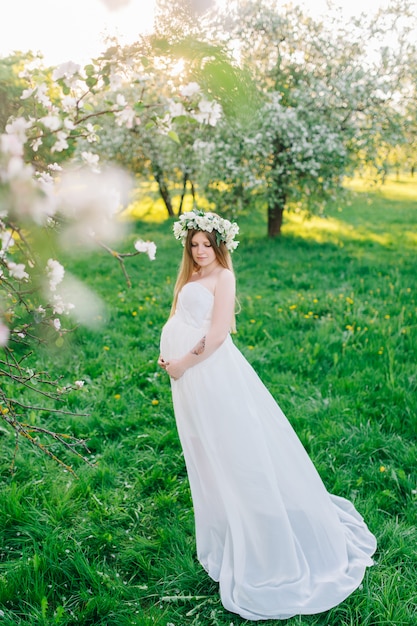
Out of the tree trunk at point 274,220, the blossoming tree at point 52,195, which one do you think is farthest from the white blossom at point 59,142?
the tree trunk at point 274,220

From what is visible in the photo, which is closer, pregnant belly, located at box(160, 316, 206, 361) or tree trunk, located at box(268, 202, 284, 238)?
pregnant belly, located at box(160, 316, 206, 361)

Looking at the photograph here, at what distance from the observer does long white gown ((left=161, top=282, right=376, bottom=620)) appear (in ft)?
9.82

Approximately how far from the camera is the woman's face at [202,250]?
3.21 meters

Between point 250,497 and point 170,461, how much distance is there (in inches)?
51.5

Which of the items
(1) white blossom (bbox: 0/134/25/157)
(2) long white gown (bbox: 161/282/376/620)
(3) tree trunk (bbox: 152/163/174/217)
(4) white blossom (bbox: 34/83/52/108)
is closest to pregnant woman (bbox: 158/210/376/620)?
(2) long white gown (bbox: 161/282/376/620)

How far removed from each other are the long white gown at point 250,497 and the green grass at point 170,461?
12 centimetres

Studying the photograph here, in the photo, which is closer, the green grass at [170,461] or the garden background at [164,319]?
the garden background at [164,319]

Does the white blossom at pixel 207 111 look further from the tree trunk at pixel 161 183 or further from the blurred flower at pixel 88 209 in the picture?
the tree trunk at pixel 161 183

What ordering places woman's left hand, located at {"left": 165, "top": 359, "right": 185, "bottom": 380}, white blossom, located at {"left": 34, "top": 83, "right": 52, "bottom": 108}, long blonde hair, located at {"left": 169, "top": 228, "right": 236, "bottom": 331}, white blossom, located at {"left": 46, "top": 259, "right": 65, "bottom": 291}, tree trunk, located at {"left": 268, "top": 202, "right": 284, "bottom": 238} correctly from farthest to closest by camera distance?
1. tree trunk, located at {"left": 268, "top": 202, "right": 284, "bottom": 238}
2. long blonde hair, located at {"left": 169, "top": 228, "right": 236, "bottom": 331}
3. woman's left hand, located at {"left": 165, "top": 359, "right": 185, "bottom": 380}
4. white blossom, located at {"left": 34, "top": 83, "right": 52, "bottom": 108}
5. white blossom, located at {"left": 46, "top": 259, "right": 65, "bottom": 291}

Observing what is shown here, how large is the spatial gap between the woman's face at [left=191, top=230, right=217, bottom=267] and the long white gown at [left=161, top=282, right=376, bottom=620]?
6.7 inches

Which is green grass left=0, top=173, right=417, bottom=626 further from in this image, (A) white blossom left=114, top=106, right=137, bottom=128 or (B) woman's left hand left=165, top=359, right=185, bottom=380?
(A) white blossom left=114, top=106, right=137, bottom=128

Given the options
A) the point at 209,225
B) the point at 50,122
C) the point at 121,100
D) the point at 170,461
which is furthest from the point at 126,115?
the point at 170,461

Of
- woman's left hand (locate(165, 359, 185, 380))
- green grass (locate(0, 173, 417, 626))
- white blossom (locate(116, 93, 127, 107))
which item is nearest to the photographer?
white blossom (locate(116, 93, 127, 107))

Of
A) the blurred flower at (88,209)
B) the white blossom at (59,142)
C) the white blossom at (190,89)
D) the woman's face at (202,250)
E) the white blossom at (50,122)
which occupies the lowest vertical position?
the woman's face at (202,250)
